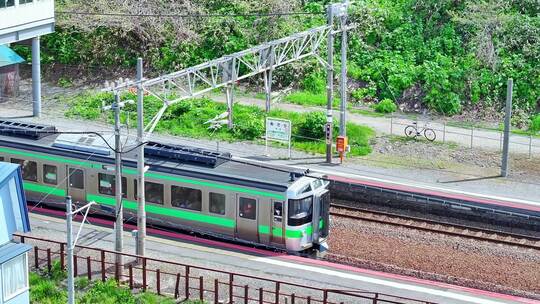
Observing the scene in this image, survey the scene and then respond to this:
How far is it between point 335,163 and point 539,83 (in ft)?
35.5

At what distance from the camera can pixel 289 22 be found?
Answer: 5281 cm

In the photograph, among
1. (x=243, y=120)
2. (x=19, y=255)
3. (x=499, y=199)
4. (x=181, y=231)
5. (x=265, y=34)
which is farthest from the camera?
(x=265, y=34)

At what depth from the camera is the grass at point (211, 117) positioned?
4457cm

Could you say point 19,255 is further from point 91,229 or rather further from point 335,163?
point 335,163

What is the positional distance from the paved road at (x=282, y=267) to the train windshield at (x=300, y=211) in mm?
1136

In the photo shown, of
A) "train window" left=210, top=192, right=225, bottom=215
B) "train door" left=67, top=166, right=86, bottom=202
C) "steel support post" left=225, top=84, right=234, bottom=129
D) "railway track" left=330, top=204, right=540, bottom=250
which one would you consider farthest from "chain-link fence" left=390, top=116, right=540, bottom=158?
"train door" left=67, top=166, right=86, bottom=202

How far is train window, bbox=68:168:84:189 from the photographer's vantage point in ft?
119

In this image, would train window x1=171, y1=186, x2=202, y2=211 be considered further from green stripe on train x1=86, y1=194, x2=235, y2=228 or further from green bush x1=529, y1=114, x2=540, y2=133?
green bush x1=529, y1=114, x2=540, y2=133

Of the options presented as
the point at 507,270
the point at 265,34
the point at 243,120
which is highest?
the point at 265,34

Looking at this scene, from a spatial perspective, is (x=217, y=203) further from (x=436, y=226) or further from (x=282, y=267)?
(x=436, y=226)

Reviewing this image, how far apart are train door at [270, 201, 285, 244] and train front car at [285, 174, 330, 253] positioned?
0.16m

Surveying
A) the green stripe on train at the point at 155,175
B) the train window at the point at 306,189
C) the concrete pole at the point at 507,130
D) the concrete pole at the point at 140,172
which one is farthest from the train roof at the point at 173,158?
the concrete pole at the point at 507,130

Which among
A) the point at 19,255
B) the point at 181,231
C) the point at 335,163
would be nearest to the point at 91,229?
the point at 181,231

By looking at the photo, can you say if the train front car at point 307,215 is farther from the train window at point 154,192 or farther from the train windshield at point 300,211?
the train window at point 154,192
